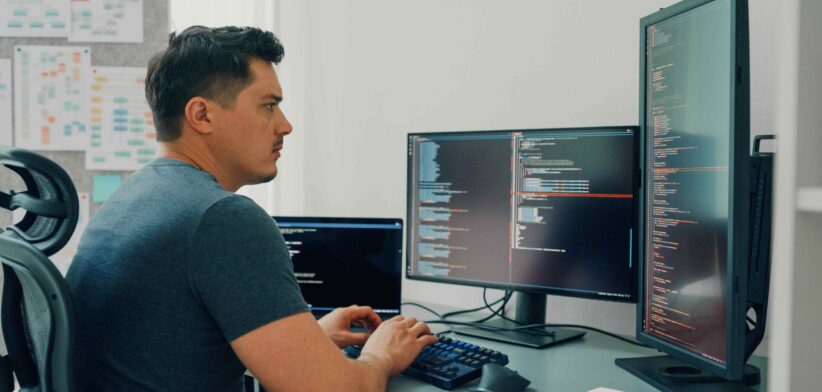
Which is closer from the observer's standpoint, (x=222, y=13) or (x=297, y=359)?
(x=297, y=359)

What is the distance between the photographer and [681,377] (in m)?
1.17

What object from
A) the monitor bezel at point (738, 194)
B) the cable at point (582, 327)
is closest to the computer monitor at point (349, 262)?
the cable at point (582, 327)

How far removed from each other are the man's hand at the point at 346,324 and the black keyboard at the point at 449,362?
3cm

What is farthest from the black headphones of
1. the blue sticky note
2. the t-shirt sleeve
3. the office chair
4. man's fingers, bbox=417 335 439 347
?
the blue sticky note

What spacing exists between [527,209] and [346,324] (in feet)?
1.54

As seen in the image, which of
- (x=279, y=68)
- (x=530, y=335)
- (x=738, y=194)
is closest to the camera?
(x=738, y=194)

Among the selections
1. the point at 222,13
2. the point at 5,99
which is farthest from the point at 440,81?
the point at 5,99

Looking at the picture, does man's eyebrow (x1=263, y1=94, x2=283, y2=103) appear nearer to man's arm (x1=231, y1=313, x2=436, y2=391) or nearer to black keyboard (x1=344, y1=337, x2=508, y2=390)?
man's arm (x1=231, y1=313, x2=436, y2=391)

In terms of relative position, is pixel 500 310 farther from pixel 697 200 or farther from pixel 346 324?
pixel 697 200

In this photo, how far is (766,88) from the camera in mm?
1342

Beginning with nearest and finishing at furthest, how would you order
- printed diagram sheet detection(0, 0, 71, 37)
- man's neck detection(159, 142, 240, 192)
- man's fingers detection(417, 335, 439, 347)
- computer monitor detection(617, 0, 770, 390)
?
computer monitor detection(617, 0, 770, 390) → man's neck detection(159, 142, 240, 192) → man's fingers detection(417, 335, 439, 347) → printed diagram sheet detection(0, 0, 71, 37)

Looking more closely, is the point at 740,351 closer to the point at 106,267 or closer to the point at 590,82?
the point at 590,82

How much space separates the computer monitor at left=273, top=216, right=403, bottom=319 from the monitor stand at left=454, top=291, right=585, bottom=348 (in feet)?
0.65

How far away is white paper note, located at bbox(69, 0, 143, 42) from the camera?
178cm
